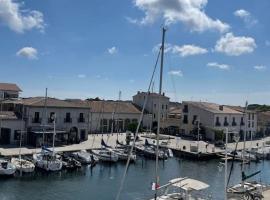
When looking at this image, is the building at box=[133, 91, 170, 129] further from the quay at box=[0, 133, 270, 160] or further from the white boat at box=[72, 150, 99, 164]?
the white boat at box=[72, 150, 99, 164]

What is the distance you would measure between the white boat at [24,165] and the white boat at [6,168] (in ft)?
4.00

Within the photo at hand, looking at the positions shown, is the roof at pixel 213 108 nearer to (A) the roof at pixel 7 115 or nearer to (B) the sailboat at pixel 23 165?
(A) the roof at pixel 7 115

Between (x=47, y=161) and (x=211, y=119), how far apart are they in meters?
40.9

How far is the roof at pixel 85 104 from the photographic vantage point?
58653mm

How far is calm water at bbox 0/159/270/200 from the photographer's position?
3484cm

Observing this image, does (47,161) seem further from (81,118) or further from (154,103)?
(154,103)

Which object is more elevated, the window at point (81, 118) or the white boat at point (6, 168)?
the window at point (81, 118)

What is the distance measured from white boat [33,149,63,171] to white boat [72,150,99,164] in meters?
3.81

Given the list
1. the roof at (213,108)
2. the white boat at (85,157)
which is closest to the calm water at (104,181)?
the white boat at (85,157)

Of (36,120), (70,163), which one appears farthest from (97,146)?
(70,163)

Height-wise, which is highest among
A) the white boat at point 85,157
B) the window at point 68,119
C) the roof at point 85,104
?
the roof at point 85,104

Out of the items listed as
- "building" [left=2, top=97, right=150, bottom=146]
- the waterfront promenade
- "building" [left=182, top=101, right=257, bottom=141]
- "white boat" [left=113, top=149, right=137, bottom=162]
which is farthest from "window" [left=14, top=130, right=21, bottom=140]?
"building" [left=182, top=101, right=257, bottom=141]

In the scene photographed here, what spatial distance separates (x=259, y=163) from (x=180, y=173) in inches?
682

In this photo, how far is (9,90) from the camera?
230 feet
